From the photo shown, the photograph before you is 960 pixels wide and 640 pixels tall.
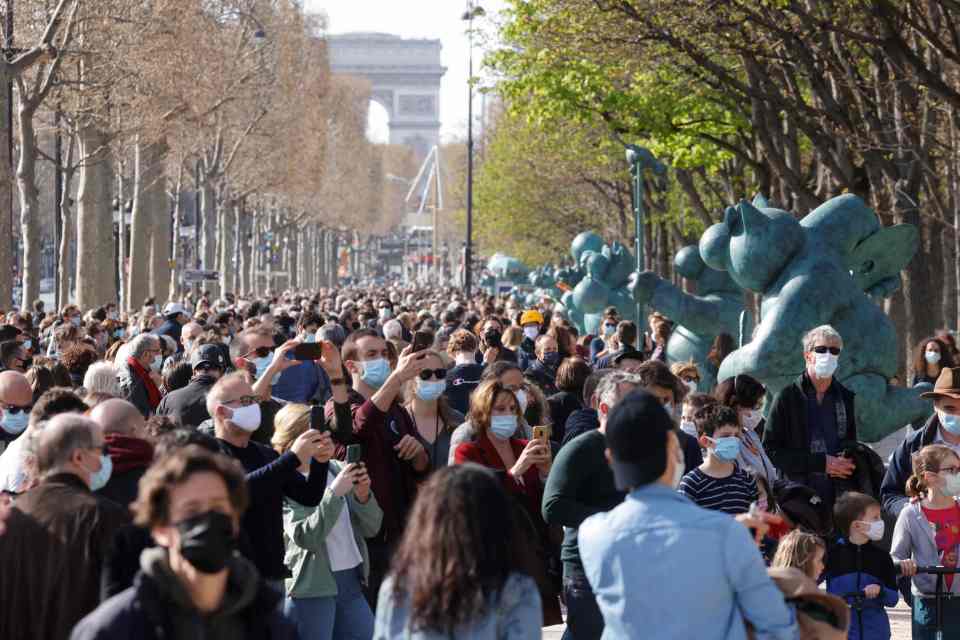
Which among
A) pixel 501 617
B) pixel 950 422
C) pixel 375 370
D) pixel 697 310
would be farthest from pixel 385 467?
pixel 697 310

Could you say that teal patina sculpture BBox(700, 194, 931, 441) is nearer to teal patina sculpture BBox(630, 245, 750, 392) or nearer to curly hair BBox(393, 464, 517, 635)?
teal patina sculpture BBox(630, 245, 750, 392)

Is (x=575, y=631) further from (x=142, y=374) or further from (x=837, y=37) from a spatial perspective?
(x=837, y=37)

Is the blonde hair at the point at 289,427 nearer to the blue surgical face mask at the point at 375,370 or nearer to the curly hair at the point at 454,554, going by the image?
the blue surgical face mask at the point at 375,370

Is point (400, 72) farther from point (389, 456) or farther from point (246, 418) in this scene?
point (246, 418)

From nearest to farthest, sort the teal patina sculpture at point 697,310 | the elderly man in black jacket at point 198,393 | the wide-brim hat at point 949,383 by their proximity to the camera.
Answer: the wide-brim hat at point 949,383 < the elderly man in black jacket at point 198,393 < the teal patina sculpture at point 697,310

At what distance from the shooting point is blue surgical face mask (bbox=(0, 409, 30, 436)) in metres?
8.44

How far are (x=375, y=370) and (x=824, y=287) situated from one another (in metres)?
4.01

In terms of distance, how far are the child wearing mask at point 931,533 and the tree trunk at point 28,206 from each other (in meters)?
22.7

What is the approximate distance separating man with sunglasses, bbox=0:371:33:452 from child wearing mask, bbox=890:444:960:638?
3987mm

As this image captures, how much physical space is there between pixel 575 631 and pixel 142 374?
19.4 feet

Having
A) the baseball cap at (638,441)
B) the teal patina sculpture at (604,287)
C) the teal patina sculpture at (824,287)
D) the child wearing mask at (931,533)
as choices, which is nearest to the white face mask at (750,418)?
the child wearing mask at (931,533)

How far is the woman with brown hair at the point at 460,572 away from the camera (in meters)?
4.46

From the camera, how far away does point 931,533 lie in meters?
7.59

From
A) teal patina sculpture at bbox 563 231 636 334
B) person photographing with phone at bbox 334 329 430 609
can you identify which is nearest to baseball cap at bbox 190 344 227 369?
person photographing with phone at bbox 334 329 430 609
